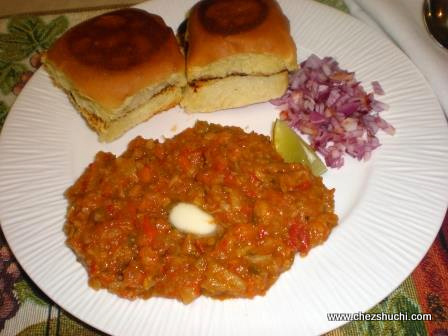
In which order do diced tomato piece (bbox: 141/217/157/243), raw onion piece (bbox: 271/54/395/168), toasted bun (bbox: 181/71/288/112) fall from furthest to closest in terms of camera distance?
toasted bun (bbox: 181/71/288/112) < raw onion piece (bbox: 271/54/395/168) < diced tomato piece (bbox: 141/217/157/243)

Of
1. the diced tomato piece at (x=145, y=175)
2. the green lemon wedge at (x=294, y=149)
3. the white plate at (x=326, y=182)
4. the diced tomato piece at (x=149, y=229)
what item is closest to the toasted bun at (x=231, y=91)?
the white plate at (x=326, y=182)

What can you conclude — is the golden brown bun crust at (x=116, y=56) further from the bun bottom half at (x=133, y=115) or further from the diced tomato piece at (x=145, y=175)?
the diced tomato piece at (x=145, y=175)

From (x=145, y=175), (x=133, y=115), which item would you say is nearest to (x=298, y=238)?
(x=145, y=175)

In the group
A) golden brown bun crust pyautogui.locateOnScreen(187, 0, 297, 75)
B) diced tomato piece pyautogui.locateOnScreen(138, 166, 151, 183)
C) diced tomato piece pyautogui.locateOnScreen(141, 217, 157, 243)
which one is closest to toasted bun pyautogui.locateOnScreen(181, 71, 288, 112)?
golden brown bun crust pyautogui.locateOnScreen(187, 0, 297, 75)

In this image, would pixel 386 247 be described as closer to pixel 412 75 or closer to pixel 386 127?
pixel 386 127

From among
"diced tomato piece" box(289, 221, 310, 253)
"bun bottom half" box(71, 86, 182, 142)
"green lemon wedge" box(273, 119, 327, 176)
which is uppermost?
"green lemon wedge" box(273, 119, 327, 176)

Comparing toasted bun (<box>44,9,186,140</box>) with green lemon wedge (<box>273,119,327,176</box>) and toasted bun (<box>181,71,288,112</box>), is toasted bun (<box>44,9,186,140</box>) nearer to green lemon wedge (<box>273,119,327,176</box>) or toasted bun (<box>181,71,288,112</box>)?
toasted bun (<box>181,71,288,112</box>)

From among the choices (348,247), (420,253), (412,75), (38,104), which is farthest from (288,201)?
(38,104)
